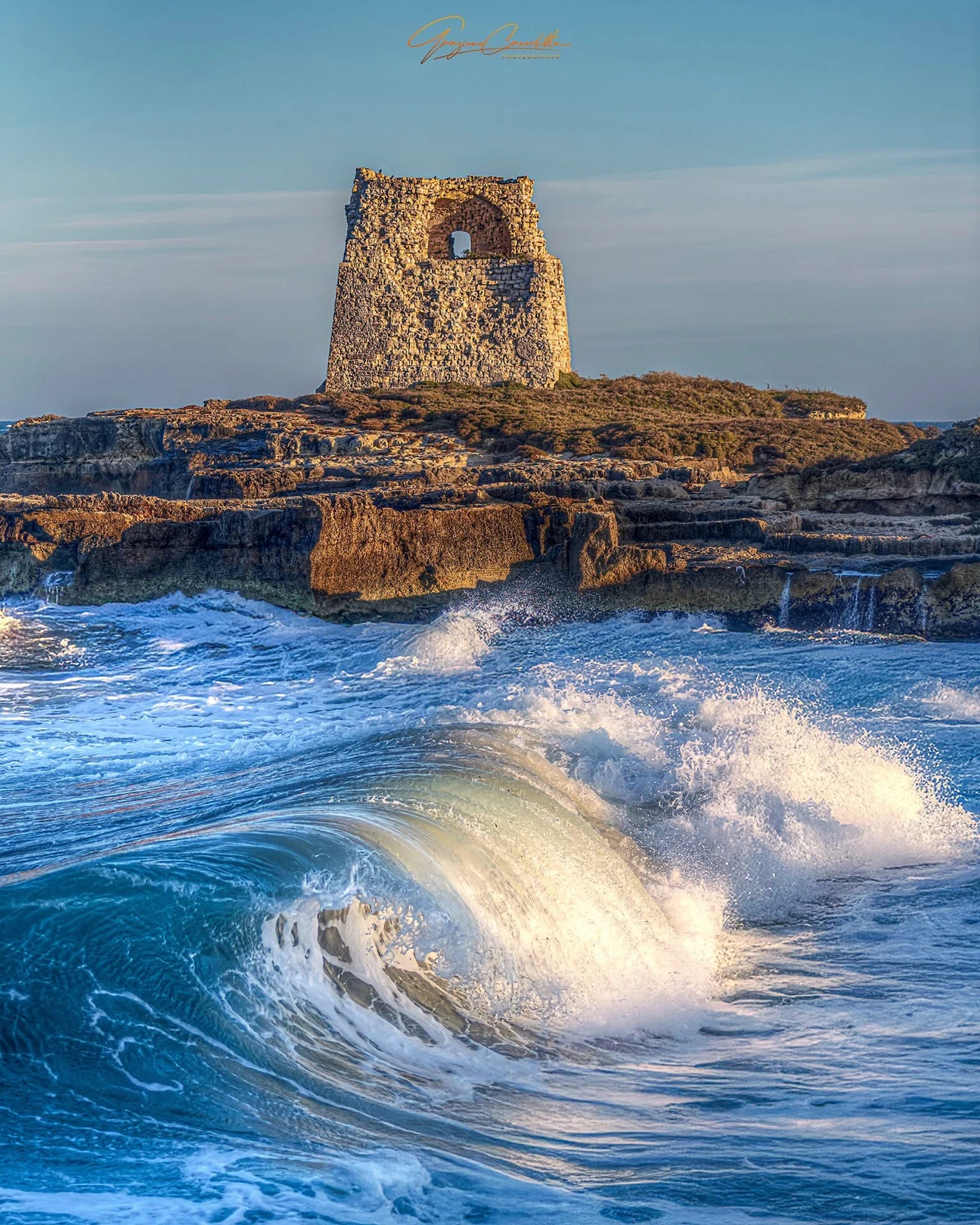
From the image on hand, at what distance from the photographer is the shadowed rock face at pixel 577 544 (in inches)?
465

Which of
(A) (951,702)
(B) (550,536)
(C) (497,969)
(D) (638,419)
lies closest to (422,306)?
(D) (638,419)

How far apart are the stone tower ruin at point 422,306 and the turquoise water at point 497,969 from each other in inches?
911

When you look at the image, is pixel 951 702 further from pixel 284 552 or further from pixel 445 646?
pixel 284 552

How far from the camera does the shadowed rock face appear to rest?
11820 mm

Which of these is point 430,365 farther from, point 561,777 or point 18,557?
point 561,777

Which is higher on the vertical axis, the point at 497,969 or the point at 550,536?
the point at 550,536

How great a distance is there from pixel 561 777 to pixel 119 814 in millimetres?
2492

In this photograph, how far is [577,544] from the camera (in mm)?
12930

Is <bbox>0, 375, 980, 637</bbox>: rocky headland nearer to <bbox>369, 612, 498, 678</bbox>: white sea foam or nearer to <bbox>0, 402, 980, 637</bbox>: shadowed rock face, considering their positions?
<bbox>0, 402, 980, 637</bbox>: shadowed rock face

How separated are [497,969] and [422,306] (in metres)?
27.6

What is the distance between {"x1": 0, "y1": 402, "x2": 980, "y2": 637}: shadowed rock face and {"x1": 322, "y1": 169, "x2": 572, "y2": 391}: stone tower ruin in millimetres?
14148

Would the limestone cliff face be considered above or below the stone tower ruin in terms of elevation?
below

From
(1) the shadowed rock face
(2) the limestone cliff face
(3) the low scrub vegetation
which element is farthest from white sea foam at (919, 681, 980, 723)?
(3) the low scrub vegetation

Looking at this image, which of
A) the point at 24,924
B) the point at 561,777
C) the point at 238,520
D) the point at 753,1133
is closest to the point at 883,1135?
the point at 753,1133
